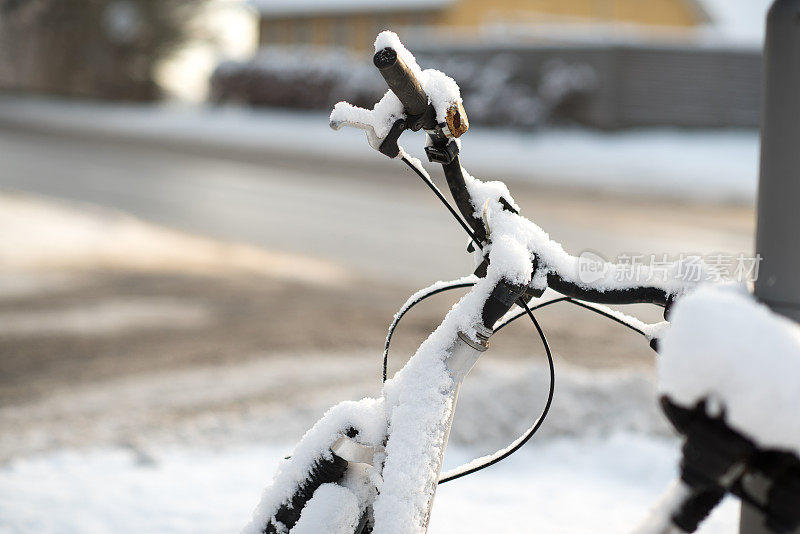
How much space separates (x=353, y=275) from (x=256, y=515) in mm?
5402

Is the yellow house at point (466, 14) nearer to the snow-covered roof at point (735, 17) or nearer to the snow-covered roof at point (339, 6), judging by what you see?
the snow-covered roof at point (339, 6)

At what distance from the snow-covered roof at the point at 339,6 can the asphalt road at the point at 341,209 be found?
15.8 m

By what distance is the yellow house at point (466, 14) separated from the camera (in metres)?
30.3

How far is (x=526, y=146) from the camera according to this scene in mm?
17641

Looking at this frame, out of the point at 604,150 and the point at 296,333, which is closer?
the point at 296,333

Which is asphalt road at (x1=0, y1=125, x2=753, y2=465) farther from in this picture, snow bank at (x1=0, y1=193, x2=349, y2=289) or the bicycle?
the bicycle

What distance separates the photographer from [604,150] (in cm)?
1709

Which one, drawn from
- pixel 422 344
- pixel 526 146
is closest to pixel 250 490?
pixel 422 344

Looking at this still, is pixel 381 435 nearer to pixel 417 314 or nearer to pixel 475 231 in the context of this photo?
pixel 475 231

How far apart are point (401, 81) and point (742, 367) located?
2.12 ft

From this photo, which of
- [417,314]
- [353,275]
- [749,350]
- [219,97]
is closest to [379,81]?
[219,97]

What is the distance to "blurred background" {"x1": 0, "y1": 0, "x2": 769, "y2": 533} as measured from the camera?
2979 millimetres

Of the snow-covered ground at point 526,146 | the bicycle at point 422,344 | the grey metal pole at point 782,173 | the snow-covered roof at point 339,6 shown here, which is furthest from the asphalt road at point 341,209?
the snow-covered roof at point 339,6

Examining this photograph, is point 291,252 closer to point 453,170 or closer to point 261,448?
point 261,448
